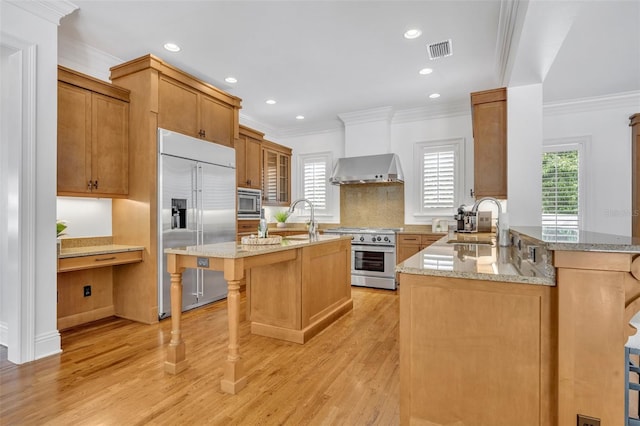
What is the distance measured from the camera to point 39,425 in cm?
176

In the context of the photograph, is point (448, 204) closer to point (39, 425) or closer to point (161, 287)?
point (161, 287)

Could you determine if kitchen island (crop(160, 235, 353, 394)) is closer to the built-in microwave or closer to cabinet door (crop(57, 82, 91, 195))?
cabinet door (crop(57, 82, 91, 195))

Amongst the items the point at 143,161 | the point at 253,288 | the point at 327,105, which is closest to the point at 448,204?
the point at 327,105

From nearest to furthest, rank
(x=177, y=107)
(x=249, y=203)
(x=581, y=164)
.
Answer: (x=177, y=107) < (x=581, y=164) < (x=249, y=203)

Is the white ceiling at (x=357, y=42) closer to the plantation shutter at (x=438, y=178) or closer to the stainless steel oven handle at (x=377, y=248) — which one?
the plantation shutter at (x=438, y=178)

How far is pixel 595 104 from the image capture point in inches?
183

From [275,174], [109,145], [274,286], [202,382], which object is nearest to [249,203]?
[275,174]

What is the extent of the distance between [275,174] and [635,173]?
18.0ft

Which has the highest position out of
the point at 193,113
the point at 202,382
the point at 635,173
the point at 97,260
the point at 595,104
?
the point at 595,104

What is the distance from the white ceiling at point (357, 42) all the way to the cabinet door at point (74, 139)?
65 centimetres

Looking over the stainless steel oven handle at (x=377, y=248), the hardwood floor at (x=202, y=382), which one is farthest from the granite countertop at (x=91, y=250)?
the stainless steel oven handle at (x=377, y=248)

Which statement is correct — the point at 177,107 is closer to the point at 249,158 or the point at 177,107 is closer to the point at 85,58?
the point at 85,58

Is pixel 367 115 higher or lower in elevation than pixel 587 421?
higher

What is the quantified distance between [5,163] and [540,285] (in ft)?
12.5
